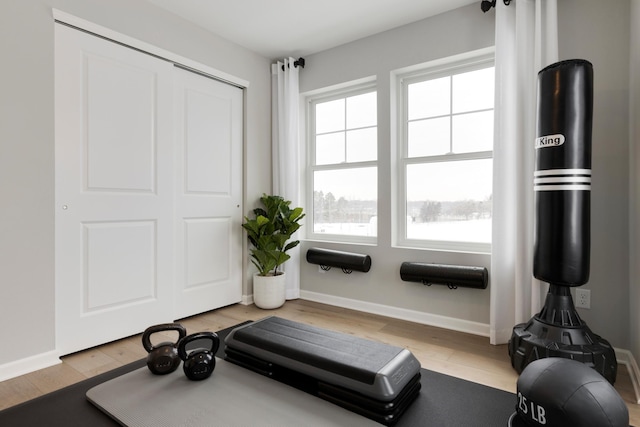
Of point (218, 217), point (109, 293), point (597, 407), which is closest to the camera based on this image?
point (597, 407)

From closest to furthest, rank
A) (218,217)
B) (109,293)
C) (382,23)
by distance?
(109,293), (382,23), (218,217)

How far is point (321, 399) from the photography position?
1045 millimetres

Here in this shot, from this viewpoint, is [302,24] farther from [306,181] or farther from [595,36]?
[595,36]

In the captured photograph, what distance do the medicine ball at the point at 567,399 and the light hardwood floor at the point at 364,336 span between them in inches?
47.8

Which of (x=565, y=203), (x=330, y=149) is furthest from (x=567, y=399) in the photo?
(x=330, y=149)

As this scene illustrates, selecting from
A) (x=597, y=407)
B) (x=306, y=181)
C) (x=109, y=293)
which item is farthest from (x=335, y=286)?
(x=597, y=407)

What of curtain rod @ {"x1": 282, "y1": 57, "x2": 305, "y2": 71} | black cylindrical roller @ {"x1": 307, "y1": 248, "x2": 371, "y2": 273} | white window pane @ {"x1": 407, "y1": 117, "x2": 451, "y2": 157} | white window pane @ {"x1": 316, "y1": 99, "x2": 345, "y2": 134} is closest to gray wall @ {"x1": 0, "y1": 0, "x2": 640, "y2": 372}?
white window pane @ {"x1": 407, "y1": 117, "x2": 451, "y2": 157}

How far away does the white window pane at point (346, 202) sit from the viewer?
3.44m

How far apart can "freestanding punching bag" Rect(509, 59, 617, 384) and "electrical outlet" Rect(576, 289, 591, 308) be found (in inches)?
19.1

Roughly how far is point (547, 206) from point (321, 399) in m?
1.67

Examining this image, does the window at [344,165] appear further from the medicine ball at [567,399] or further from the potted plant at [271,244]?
the medicine ball at [567,399]

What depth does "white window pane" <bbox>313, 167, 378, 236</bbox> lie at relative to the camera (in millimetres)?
3436

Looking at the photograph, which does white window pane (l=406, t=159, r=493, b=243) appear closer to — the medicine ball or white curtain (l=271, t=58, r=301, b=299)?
white curtain (l=271, t=58, r=301, b=299)

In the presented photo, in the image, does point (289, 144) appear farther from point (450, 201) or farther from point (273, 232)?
point (450, 201)
